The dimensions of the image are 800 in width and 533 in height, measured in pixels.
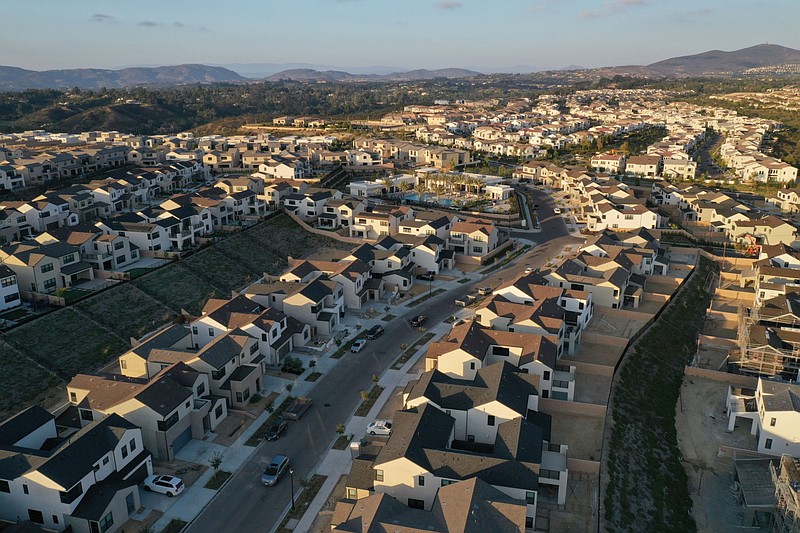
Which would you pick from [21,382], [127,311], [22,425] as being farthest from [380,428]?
[127,311]

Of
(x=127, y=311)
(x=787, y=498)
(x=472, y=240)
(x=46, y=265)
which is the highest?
(x=46, y=265)

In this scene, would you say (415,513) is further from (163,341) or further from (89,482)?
(163,341)

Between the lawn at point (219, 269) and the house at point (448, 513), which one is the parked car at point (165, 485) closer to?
the house at point (448, 513)

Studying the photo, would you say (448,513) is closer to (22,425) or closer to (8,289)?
(22,425)

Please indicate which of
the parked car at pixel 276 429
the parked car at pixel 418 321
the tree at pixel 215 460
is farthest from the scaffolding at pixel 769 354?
the tree at pixel 215 460

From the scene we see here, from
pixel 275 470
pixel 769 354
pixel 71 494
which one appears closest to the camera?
pixel 71 494

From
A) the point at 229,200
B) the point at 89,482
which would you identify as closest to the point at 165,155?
the point at 229,200

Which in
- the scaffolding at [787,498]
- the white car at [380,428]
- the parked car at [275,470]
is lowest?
the scaffolding at [787,498]
